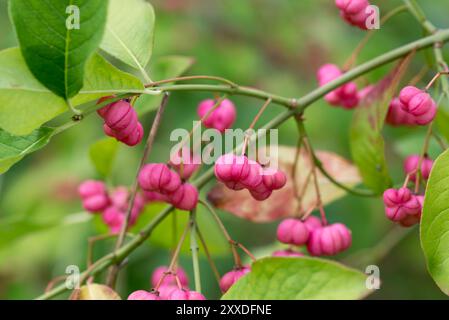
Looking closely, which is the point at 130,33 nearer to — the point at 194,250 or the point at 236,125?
the point at 194,250

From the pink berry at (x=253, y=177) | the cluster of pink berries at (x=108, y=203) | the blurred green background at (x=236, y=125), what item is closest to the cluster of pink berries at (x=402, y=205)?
the pink berry at (x=253, y=177)

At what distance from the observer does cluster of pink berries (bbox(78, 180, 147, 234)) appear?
1581 mm

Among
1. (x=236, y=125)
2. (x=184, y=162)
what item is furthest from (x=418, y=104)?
(x=236, y=125)

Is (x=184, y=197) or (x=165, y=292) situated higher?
(x=184, y=197)

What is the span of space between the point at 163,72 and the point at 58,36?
0.54 meters

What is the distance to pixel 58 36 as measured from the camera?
90 centimetres

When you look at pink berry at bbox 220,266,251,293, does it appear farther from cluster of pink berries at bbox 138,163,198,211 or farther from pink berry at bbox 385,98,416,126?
pink berry at bbox 385,98,416,126

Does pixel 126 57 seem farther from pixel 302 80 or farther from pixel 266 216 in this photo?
pixel 302 80

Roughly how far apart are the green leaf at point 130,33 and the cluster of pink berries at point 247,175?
7.3 inches

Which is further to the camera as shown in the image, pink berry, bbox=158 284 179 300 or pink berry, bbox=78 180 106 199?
pink berry, bbox=78 180 106 199

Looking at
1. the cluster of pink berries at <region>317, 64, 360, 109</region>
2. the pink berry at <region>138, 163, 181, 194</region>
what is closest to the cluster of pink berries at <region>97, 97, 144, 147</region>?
the pink berry at <region>138, 163, 181, 194</region>

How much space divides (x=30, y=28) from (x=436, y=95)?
2.38ft

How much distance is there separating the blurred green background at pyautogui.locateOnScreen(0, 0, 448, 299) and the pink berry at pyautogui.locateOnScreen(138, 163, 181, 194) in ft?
3.30

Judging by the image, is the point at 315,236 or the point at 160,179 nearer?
the point at 160,179
